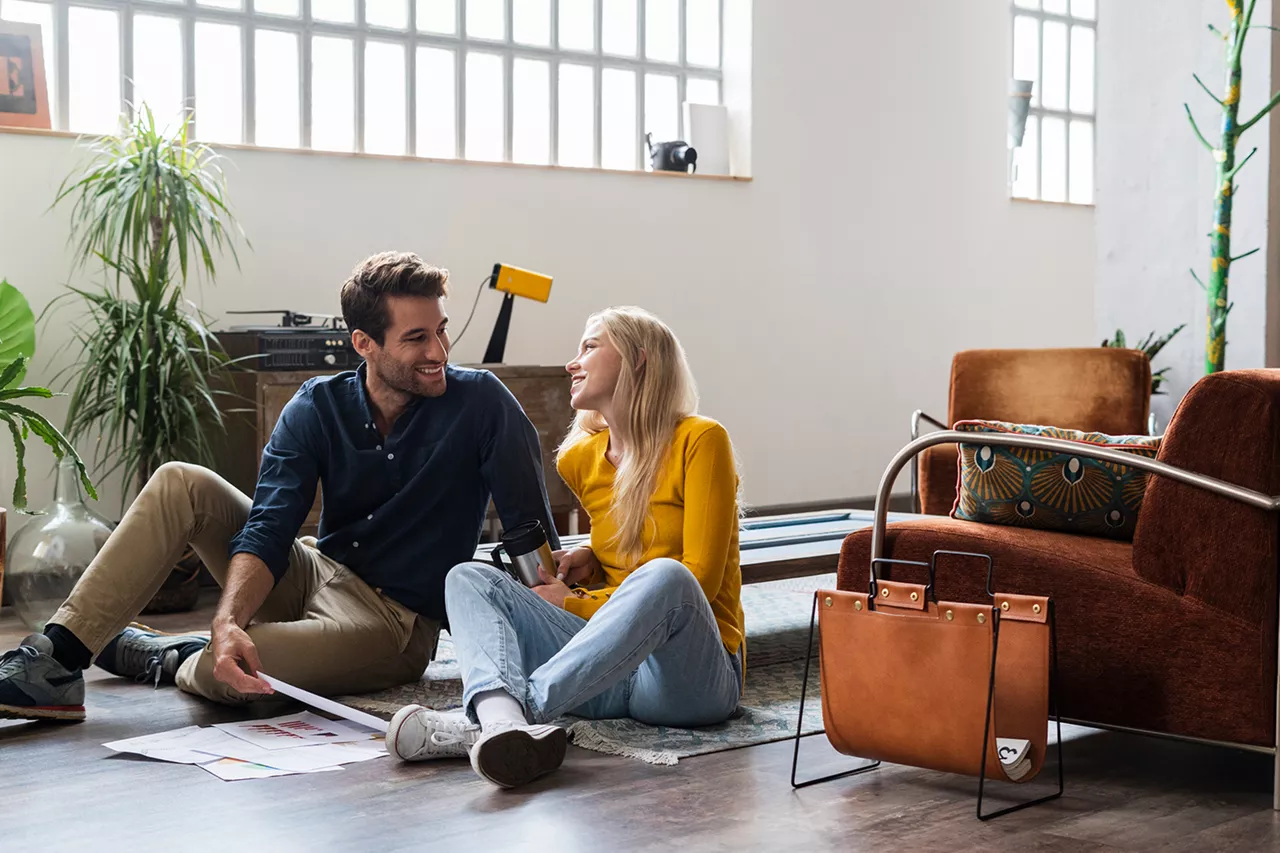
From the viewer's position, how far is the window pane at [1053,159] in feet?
25.9

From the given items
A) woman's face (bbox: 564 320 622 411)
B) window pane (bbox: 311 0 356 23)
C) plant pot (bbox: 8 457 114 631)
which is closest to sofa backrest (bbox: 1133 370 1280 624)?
woman's face (bbox: 564 320 622 411)

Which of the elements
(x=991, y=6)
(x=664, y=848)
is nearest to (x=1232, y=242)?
(x=991, y=6)

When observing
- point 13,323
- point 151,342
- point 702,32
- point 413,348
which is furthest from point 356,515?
point 702,32

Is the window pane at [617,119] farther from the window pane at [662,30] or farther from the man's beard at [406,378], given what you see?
the man's beard at [406,378]

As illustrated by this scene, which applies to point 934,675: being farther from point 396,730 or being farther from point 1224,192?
point 1224,192

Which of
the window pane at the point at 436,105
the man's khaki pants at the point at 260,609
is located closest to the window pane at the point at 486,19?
the window pane at the point at 436,105

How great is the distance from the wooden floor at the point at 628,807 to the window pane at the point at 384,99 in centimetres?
353

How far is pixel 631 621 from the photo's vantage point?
96.7 inches

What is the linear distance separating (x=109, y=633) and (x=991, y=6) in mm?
6047

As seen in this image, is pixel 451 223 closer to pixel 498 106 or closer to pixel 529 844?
pixel 498 106

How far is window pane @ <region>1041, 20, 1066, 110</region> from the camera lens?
7.88 meters

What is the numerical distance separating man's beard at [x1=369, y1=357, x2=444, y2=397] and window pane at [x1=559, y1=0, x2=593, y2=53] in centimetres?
362

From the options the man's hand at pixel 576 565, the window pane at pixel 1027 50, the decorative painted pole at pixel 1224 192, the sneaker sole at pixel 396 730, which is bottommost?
the sneaker sole at pixel 396 730

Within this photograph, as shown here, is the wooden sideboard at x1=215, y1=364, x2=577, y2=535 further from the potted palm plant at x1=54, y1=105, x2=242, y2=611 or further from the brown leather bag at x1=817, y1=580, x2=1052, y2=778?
the brown leather bag at x1=817, y1=580, x2=1052, y2=778
